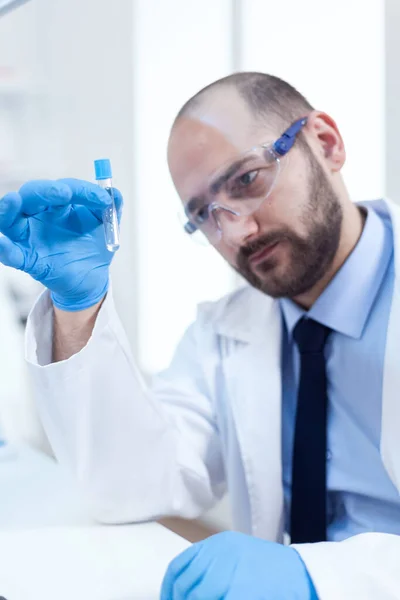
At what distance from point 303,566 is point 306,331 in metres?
0.50

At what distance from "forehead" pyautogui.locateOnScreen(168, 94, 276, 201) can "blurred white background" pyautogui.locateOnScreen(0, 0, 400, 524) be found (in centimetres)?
47

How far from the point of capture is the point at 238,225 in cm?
110

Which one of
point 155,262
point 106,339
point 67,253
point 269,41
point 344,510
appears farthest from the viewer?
point 155,262

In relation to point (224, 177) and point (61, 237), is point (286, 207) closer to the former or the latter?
point (224, 177)

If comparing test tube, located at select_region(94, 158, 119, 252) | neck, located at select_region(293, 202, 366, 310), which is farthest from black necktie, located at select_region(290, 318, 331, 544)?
→ test tube, located at select_region(94, 158, 119, 252)

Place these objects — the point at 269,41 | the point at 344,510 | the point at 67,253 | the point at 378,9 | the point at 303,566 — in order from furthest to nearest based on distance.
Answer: the point at 269,41 < the point at 378,9 < the point at 344,510 < the point at 67,253 < the point at 303,566

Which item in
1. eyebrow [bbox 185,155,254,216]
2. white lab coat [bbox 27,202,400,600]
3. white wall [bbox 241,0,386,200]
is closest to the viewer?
white lab coat [bbox 27,202,400,600]

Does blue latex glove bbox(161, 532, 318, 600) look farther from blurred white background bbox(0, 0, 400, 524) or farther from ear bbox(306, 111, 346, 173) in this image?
blurred white background bbox(0, 0, 400, 524)

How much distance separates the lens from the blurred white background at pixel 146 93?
1531 millimetres

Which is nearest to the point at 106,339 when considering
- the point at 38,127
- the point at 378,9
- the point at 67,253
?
the point at 67,253

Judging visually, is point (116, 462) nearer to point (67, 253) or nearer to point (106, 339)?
point (106, 339)

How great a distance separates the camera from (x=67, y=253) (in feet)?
2.72

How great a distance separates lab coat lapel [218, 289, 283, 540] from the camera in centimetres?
114

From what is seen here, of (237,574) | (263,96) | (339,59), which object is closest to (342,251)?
(263,96)
